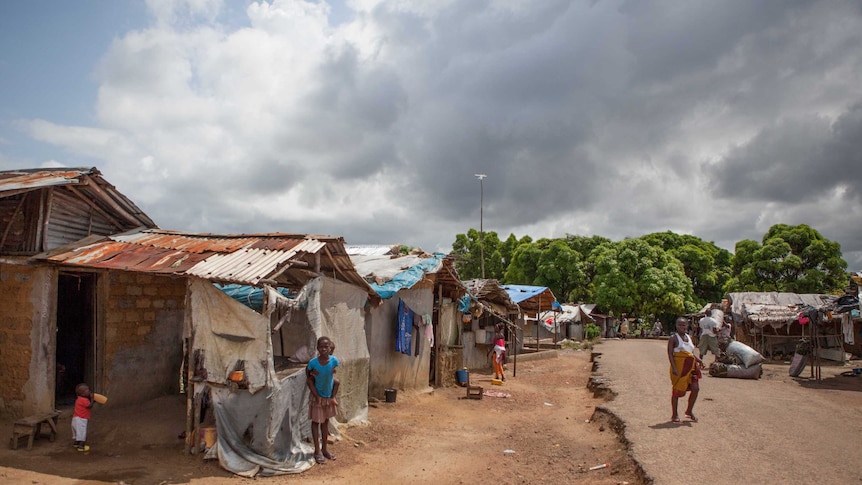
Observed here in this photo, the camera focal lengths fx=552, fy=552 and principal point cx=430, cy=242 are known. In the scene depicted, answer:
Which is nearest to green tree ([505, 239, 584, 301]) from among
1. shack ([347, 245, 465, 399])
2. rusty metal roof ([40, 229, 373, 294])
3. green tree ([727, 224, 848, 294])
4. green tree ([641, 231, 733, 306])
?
green tree ([641, 231, 733, 306])

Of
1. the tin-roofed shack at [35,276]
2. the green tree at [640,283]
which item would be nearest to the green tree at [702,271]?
the green tree at [640,283]

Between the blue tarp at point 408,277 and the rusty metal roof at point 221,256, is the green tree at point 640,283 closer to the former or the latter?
the blue tarp at point 408,277

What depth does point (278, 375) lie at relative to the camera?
27.9 feet

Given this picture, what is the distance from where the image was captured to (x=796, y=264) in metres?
33.6

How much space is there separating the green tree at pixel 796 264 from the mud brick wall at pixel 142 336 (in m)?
34.5

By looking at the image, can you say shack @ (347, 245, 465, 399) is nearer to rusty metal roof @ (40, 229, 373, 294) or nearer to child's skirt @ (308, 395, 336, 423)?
rusty metal roof @ (40, 229, 373, 294)

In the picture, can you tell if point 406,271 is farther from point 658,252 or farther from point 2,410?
point 658,252

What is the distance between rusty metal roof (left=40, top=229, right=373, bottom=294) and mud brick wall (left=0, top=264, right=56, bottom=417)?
628 mm

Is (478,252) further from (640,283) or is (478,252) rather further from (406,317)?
(406,317)

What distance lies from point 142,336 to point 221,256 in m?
3.15

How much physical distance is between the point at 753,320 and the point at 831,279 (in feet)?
50.4

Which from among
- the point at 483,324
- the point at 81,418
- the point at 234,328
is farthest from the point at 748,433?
the point at 483,324

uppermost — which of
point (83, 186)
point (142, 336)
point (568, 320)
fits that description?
point (83, 186)

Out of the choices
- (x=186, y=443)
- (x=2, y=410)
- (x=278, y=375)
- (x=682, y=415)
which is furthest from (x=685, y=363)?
(x=2, y=410)
